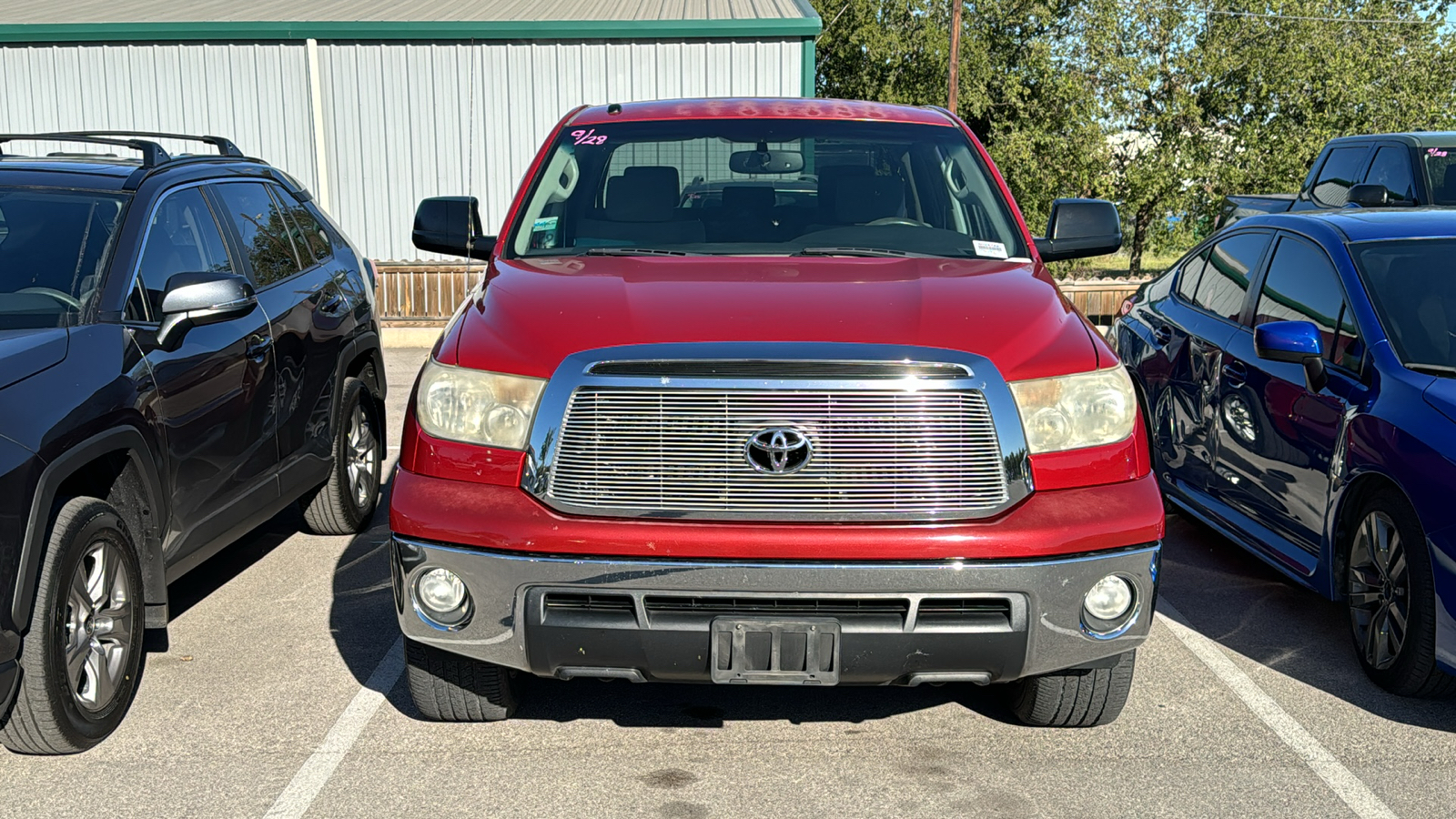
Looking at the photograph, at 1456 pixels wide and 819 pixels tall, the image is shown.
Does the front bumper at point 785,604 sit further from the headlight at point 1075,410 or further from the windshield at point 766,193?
the windshield at point 766,193

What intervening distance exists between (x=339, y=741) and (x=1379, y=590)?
3.45 meters

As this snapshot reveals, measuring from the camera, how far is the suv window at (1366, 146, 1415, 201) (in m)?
10.9

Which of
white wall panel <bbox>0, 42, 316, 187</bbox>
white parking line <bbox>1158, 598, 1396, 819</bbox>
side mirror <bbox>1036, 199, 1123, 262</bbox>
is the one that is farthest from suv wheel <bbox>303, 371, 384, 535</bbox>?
white wall panel <bbox>0, 42, 316, 187</bbox>

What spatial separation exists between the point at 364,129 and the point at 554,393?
47.4 ft

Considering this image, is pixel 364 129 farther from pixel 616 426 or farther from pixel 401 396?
pixel 616 426

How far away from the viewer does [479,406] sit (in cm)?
375

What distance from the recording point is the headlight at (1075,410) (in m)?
3.70

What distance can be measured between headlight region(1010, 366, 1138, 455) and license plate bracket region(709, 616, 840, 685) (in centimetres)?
75

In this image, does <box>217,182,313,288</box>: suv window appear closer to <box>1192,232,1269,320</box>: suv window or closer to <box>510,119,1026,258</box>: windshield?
<box>510,119,1026,258</box>: windshield

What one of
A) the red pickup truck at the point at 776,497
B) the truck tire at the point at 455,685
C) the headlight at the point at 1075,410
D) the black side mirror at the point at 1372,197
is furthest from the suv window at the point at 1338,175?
the truck tire at the point at 455,685

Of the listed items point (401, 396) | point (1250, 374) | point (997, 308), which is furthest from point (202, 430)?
point (401, 396)

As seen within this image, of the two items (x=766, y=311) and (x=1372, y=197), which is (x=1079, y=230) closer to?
(x=766, y=311)

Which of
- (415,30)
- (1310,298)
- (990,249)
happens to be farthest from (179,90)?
(1310,298)

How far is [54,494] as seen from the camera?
3912 millimetres
